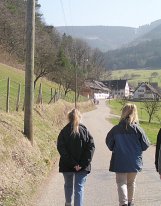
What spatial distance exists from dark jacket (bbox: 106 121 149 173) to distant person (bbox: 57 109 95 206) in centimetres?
45

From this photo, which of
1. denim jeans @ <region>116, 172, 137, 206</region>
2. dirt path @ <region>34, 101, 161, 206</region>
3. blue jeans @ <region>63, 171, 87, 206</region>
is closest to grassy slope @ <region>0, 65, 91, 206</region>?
dirt path @ <region>34, 101, 161, 206</region>

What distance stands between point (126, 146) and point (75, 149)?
34.0 inches

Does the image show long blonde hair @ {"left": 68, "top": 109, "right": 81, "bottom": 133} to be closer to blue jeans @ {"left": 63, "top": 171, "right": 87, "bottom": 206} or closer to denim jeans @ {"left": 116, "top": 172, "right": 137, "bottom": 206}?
blue jeans @ {"left": 63, "top": 171, "right": 87, "bottom": 206}

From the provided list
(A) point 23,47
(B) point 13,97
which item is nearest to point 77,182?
(B) point 13,97

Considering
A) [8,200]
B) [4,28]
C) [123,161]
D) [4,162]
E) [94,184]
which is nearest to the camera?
[123,161]

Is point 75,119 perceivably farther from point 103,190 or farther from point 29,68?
point 29,68

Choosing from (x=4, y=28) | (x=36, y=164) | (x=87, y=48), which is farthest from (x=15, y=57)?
(x=87, y=48)

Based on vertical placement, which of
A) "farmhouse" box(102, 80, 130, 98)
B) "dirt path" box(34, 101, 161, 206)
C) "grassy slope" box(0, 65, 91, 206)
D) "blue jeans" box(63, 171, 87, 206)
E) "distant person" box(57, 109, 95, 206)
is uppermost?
"distant person" box(57, 109, 95, 206)

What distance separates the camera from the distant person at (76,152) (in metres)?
7.21

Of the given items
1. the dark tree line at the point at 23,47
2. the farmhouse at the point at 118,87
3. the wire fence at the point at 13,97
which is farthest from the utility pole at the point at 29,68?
the farmhouse at the point at 118,87

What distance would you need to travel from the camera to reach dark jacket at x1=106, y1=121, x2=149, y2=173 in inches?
291

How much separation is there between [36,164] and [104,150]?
26.9 feet

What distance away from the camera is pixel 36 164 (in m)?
11.3

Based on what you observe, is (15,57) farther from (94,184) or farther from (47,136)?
(94,184)
